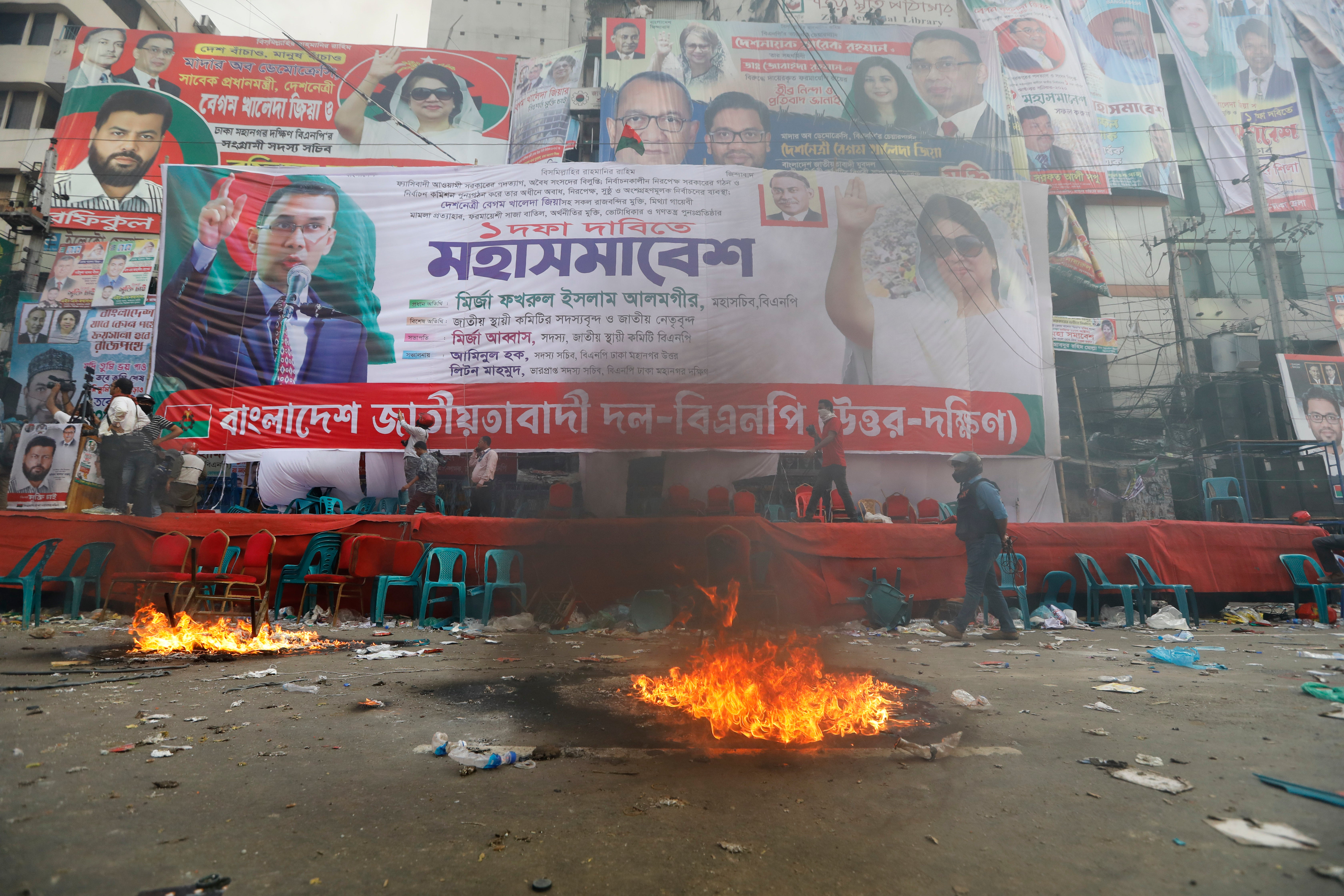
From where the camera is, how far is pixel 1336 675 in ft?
15.1

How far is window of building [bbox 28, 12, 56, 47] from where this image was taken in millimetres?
23688

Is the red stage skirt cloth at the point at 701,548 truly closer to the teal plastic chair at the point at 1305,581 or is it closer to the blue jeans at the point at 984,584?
the teal plastic chair at the point at 1305,581

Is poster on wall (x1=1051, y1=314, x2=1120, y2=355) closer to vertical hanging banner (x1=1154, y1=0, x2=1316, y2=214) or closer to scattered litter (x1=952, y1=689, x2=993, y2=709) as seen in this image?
vertical hanging banner (x1=1154, y1=0, x2=1316, y2=214)

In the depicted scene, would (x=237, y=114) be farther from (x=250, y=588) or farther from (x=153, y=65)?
(x=250, y=588)

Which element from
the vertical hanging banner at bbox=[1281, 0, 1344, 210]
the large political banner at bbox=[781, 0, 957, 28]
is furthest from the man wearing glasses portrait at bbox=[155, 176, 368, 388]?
the vertical hanging banner at bbox=[1281, 0, 1344, 210]

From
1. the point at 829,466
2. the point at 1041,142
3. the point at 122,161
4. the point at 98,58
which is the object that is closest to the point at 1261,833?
the point at 829,466

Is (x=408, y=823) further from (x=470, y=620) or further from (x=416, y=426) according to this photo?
(x=416, y=426)

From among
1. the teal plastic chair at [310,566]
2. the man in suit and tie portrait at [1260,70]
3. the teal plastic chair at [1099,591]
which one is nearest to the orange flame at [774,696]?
the teal plastic chair at [310,566]

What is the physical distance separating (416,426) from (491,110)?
9693 mm

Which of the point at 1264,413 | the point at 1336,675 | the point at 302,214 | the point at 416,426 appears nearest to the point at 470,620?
the point at 416,426

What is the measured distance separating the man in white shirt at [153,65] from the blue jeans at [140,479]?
11938mm

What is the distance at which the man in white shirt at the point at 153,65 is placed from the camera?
14.5 metres

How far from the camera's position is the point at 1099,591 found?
291 inches

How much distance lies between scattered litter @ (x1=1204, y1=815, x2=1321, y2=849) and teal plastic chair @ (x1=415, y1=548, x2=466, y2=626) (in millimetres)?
6081
